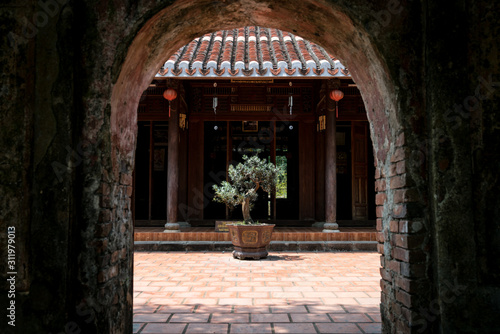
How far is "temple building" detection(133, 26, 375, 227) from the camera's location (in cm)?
827

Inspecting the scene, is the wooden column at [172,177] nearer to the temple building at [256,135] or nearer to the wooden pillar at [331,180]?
the temple building at [256,135]

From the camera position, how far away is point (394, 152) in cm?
241

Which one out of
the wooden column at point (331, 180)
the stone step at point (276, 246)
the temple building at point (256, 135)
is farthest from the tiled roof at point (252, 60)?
the stone step at point (276, 246)

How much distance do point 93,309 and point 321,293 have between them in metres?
2.69

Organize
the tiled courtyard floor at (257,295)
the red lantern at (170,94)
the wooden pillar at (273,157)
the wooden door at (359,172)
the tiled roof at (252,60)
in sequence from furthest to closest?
the wooden door at (359,172)
the wooden pillar at (273,157)
the red lantern at (170,94)
the tiled roof at (252,60)
the tiled courtyard floor at (257,295)

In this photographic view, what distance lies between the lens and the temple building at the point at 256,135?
8.27 meters

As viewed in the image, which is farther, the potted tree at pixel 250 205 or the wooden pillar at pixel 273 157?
the wooden pillar at pixel 273 157

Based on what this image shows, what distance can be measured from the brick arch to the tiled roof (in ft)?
15.2

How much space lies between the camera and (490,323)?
2049 mm

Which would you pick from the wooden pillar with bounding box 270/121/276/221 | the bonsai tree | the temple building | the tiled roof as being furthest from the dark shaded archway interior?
the wooden pillar with bounding box 270/121/276/221

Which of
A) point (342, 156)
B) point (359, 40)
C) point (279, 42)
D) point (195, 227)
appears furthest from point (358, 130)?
point (359, 40)

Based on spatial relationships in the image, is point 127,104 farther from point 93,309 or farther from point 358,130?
point 358,130

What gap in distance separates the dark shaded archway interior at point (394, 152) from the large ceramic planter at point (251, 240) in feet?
14.2

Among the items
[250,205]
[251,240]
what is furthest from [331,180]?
[251,240]
